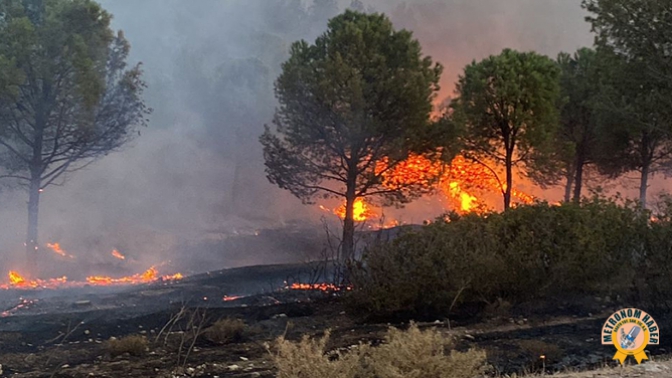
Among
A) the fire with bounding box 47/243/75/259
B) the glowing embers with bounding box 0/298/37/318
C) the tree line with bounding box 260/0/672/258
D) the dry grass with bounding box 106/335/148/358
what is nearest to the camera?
the dry grass with bounding box 106/335/148/358

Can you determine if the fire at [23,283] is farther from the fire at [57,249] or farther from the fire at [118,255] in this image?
the fire at [118,255]

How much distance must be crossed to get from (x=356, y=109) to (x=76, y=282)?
9.70 metres

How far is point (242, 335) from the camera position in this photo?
928 centimetres

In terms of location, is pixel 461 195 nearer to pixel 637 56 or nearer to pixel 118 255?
pixel 637 56

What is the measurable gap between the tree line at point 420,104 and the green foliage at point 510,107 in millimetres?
31

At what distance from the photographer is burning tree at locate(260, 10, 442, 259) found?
1595cm

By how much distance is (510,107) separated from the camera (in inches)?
730

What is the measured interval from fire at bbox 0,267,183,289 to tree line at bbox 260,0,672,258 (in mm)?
5371

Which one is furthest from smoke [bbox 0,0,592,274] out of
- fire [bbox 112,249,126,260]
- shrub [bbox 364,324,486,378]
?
shrub [bbox 364,324,486,378]

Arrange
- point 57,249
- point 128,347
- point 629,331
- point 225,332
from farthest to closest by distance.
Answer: point 57,249 → point 225,332 → point 128,347 → point 629,331

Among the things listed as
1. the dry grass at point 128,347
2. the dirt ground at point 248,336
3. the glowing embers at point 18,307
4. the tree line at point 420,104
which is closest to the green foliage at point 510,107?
the tree line at point 420,104

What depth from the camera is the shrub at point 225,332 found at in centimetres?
897

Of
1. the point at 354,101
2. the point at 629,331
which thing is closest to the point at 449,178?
the point at 354,101

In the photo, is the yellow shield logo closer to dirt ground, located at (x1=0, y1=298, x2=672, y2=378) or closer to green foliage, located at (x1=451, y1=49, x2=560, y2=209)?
dirt ground, located at (x1=0, y1=298, x2=672, y2=378)
